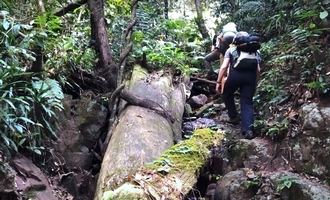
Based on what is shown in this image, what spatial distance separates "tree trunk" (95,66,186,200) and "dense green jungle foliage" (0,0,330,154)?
80 centimetres

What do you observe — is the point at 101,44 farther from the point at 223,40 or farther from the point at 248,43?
the point at 248,43

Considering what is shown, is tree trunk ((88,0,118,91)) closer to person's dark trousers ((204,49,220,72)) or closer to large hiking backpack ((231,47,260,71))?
large hiking backpack ((231,47,260,71))

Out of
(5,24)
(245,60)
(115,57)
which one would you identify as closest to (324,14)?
(245,60)

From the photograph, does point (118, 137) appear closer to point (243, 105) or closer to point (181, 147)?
point (181, 147)

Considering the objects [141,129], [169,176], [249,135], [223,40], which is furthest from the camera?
[223,40]

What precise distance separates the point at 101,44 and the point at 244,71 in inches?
106

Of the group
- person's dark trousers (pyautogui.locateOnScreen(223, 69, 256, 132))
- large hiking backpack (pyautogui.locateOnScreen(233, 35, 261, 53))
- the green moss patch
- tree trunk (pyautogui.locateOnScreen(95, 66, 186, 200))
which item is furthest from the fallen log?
large hiking backpack (pyautogui.locateOnScreen(233, 35, 261, 53))

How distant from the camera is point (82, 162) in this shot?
5785mm

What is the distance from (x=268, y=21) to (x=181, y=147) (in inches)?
231

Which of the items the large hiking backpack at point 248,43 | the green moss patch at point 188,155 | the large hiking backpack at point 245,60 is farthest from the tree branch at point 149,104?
the large hiking backpack at point 248,43

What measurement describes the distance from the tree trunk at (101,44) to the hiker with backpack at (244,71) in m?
2.01

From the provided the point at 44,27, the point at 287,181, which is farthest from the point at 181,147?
the point at 44,27

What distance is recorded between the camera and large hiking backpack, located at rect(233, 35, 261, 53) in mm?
6438

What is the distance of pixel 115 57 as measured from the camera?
27.6ft
